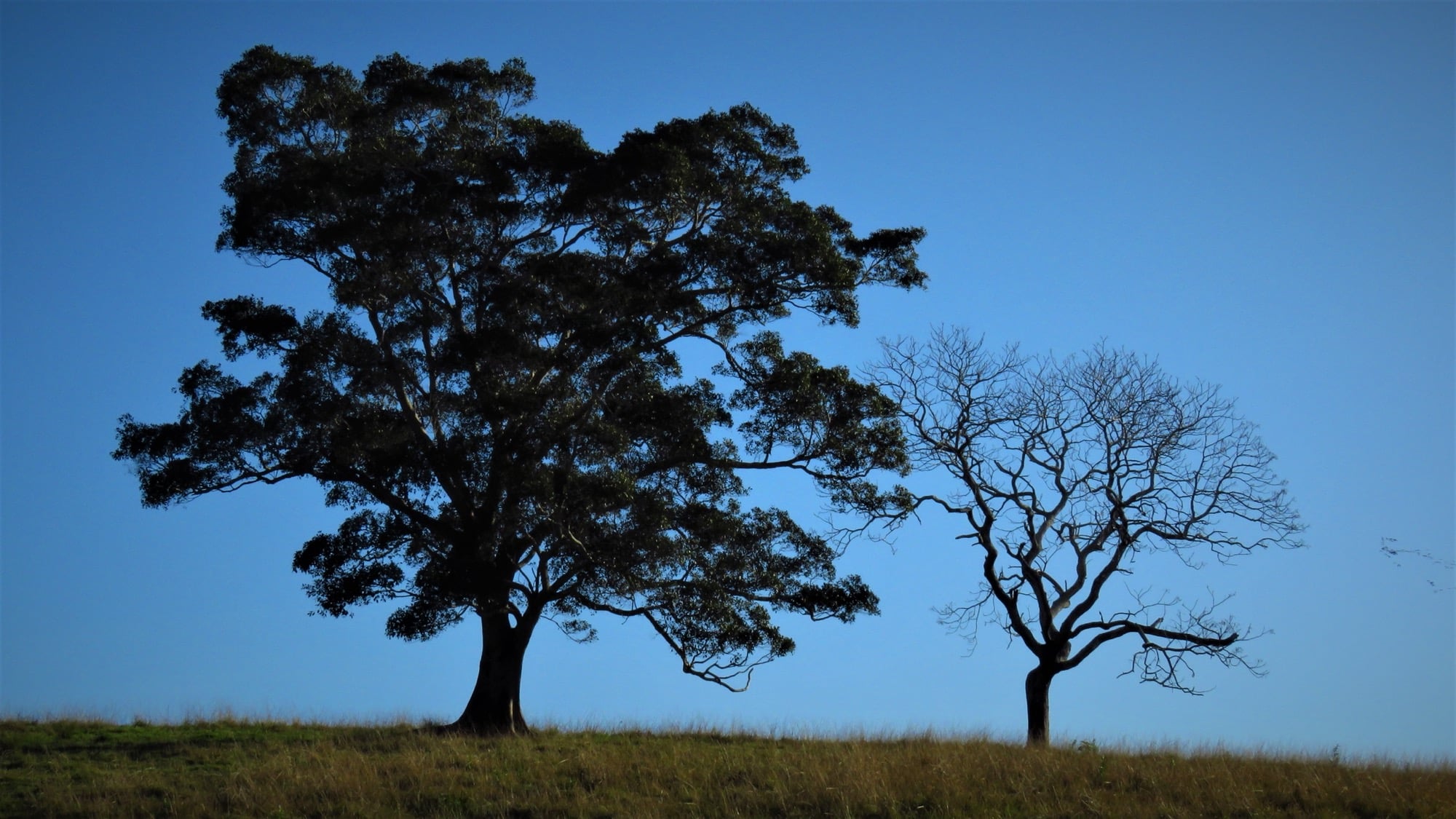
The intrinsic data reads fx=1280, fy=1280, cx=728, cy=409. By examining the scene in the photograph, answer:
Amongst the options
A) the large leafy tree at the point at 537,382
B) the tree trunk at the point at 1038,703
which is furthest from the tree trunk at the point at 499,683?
the tree trunk at the point at 1038,703

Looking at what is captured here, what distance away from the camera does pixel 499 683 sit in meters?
24.9

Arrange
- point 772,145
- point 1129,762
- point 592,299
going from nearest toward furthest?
point 1129,762 → point 592,299 → point 772,145

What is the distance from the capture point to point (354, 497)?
25.9 metres

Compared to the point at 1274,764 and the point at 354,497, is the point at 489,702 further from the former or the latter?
the point at 1274,764

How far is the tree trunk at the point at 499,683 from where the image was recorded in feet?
81.1

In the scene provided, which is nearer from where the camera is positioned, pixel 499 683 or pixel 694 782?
pixel 694 782

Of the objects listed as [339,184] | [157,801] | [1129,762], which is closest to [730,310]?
[339,184]

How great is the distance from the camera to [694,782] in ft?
63.2

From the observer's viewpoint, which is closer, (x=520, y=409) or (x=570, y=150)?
(x=520, y=409)

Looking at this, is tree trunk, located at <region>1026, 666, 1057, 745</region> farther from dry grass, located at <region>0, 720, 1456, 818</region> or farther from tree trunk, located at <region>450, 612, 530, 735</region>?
tree trunk, located at <region>450, 612, 530, 735</region>

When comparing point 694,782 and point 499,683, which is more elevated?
point 499,683

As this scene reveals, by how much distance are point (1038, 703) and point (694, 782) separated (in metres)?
8.93

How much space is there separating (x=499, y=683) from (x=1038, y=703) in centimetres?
1059

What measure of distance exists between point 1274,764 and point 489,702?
46.1 ft
